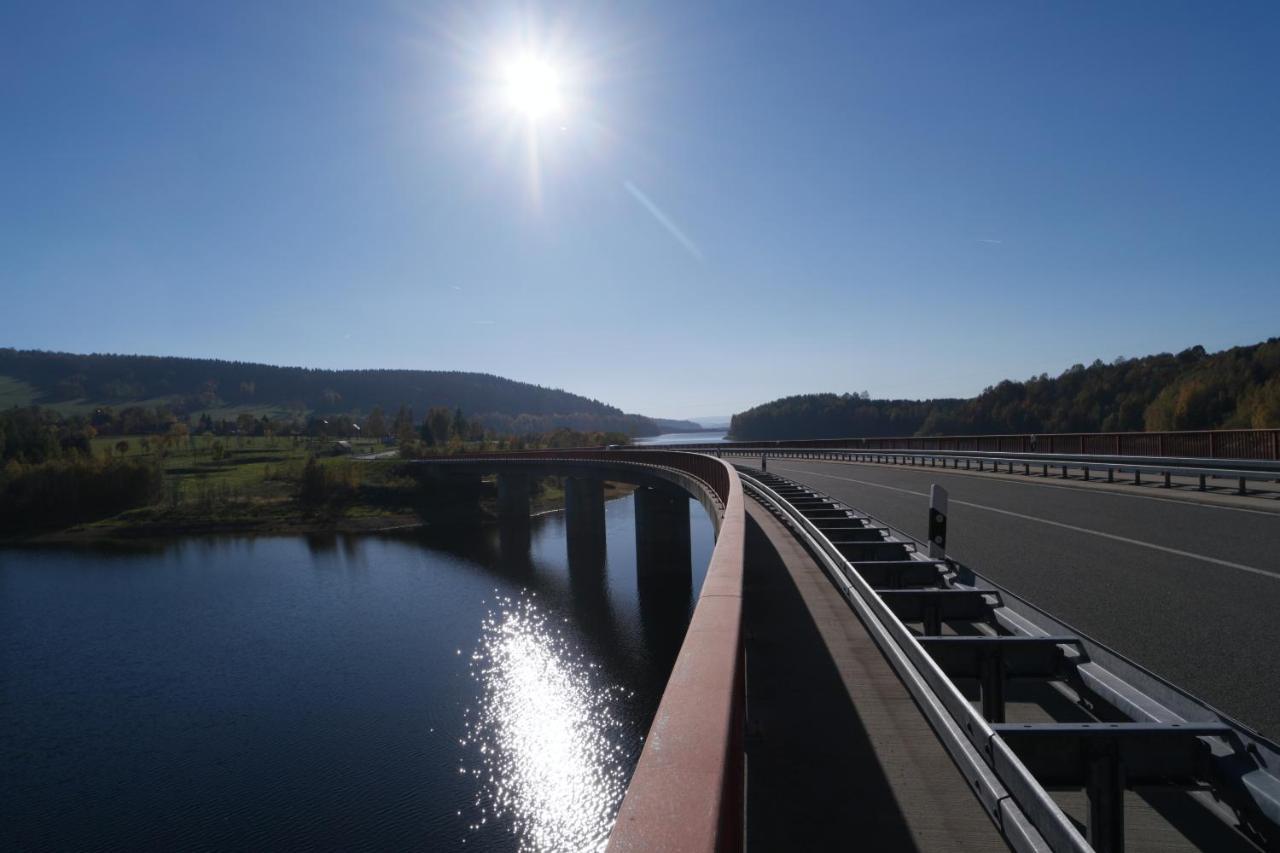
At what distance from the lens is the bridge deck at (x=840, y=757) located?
3227 mm

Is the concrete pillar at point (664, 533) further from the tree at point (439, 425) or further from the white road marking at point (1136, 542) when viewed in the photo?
the tree at point (439, 425)

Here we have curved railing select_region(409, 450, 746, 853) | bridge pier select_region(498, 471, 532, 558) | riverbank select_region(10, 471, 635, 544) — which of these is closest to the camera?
curved railing select_region(409, 450, 746, 853)

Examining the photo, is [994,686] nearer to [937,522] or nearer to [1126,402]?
[937,522]

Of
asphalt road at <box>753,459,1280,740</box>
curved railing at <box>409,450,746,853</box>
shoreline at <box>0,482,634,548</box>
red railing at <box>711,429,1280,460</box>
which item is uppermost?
red railing at <box>711,429,1280,460</box>

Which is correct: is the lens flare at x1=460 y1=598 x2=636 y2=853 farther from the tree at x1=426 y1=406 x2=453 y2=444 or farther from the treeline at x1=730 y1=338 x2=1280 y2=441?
the tree at x1=426 y1=406 x2=453 y2=444

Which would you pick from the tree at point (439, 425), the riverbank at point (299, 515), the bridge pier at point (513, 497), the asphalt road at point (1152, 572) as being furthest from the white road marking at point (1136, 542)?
the tree at point (439, 425)

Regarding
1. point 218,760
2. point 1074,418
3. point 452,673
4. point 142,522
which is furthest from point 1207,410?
point 142,522

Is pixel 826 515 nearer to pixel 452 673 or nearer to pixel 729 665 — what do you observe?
pixel 729 665

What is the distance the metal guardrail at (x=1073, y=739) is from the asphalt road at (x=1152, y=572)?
0.91 m

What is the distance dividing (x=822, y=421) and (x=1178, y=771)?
127178 mm

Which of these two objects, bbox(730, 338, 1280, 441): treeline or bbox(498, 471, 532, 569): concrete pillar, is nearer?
bbox(730, 338, 1280, 441): treeline

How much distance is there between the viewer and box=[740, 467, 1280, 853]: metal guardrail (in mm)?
2711

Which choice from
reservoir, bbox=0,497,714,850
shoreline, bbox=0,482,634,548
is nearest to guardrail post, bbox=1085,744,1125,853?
reservoir, bbox=0,497,714,850

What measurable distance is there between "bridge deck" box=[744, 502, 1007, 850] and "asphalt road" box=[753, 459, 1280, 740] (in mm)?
1869
